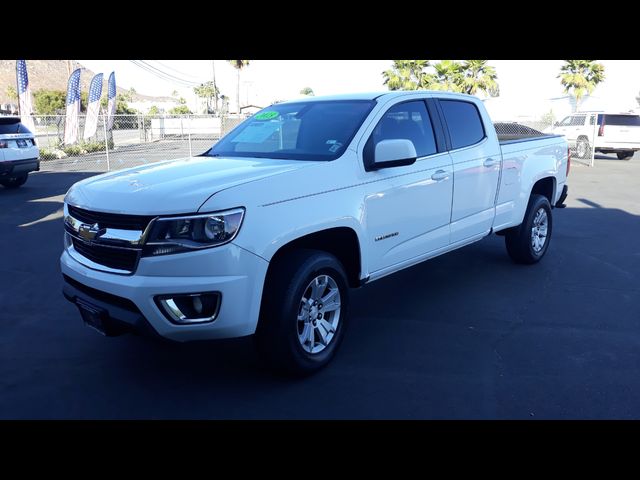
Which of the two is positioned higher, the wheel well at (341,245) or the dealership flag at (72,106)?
the dealership flag at (72,106)

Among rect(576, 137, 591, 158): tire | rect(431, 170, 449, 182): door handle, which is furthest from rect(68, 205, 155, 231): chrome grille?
rect(576, 137, 591, 158): tire

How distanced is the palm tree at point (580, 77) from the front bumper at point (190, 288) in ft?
131

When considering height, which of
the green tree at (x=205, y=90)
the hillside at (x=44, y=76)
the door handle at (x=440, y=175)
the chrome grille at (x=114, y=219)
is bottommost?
the chrome grille at (x=114, y=219)

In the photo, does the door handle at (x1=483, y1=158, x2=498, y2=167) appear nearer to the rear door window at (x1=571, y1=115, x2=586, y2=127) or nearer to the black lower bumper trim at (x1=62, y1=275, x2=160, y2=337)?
the black lower bumper trim at (x1=62, y1=275, x2=160, y2=337)

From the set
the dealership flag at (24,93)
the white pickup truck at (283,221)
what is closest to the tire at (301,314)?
the white pickup truck at (283,221)

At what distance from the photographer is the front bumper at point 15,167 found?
38.5 feet

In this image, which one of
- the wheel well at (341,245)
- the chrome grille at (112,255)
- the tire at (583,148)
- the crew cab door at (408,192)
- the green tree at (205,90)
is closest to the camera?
the chrome grille at (112,255)

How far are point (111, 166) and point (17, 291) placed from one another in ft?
46.7

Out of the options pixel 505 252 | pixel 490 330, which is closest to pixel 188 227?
pixel 490 330

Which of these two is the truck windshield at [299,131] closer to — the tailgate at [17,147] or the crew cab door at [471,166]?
the crew cab door at [471,166]

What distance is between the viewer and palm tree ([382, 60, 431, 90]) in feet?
133

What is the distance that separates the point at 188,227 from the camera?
313 centimetres

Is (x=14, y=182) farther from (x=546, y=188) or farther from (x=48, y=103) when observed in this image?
(x=48, y=103)
